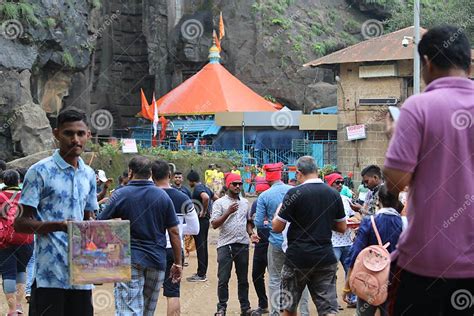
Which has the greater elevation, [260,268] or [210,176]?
[210,176]

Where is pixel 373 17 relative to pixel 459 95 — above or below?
above

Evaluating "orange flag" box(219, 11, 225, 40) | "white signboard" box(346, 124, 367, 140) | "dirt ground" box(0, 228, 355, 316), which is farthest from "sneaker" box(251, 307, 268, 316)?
"orange flag" box(219, 11, 225, 40)

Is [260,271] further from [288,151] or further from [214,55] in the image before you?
[214,55]

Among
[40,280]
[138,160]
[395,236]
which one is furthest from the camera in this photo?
[138,160]

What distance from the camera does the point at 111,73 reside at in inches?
1738

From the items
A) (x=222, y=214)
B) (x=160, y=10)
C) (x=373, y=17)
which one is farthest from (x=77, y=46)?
(x=222, y=214)

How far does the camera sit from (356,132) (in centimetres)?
3161

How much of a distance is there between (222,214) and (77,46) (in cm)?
2348

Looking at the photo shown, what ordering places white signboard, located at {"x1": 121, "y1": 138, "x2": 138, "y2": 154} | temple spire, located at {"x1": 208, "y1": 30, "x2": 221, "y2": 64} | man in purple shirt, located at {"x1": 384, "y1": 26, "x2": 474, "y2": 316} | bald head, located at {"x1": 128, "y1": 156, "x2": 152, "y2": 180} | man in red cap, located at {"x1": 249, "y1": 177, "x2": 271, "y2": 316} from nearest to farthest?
man in purple shirt, located at {"x1": 384, "y1": 26, "x2": 474, "y2": 316} < bald head, located at {"x1": 128, "y1": 156, "x2": 152, "y2": 180} < man in red cap, located at {"x1": 249, "y1": 177, "x2": 271, "y2": 316} < white signboard, located at {"x1": 121, "y1": 138, "x2": 138, "y2": 154} < temple spire, located at {"x1": 208, "y1": 30, "x2": 221, "y2": 64}

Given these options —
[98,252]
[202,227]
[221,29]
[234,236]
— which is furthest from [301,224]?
[221,29]

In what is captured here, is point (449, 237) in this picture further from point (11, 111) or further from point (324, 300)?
point (11, 111)

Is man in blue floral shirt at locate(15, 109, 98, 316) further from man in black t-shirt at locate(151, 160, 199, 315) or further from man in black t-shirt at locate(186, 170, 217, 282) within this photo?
man in black t-shirt at locate(186, 170, 217, 282)

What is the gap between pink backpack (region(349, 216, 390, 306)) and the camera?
20.9 ft

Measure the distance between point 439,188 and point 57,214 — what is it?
2680 millimetres
